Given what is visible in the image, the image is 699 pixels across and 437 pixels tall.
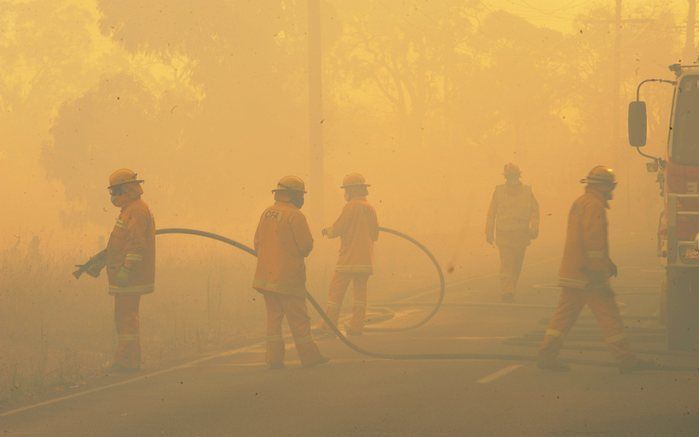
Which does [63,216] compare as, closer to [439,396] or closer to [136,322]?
[136,322]

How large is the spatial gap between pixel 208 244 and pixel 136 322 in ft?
64.6

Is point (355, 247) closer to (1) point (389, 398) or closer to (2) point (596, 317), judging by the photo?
(2) point (596, 317)

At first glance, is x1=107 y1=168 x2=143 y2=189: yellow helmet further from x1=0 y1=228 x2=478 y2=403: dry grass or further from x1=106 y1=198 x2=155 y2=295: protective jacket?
x1=0 y1=228 x2=478 y2=403: dry grass

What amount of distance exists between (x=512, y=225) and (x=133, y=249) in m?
7.44

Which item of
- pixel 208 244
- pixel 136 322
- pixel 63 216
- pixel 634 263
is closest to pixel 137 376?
pixel 136 322

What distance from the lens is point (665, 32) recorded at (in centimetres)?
7531

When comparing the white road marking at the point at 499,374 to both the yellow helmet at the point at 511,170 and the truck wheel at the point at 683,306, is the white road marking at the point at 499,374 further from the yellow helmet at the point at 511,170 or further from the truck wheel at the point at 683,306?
the yellow helmet at the point at 511,170

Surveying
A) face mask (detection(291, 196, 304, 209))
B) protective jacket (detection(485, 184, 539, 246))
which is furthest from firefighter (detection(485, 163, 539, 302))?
face mask (detection(291, 196, 304, 209))

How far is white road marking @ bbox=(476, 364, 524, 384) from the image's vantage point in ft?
36.0

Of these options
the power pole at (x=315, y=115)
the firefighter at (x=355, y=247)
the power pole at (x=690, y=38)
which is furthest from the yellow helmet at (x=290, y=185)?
the power pole at (x=690, y=38)

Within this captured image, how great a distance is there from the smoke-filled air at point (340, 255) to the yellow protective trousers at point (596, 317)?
21 mm

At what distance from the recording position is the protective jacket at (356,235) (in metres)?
14.5

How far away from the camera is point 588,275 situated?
1149 centimetres

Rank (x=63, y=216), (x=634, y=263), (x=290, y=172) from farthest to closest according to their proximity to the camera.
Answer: (x=63, y=216) < (x=290, y=172) < (x=634, y=263)
